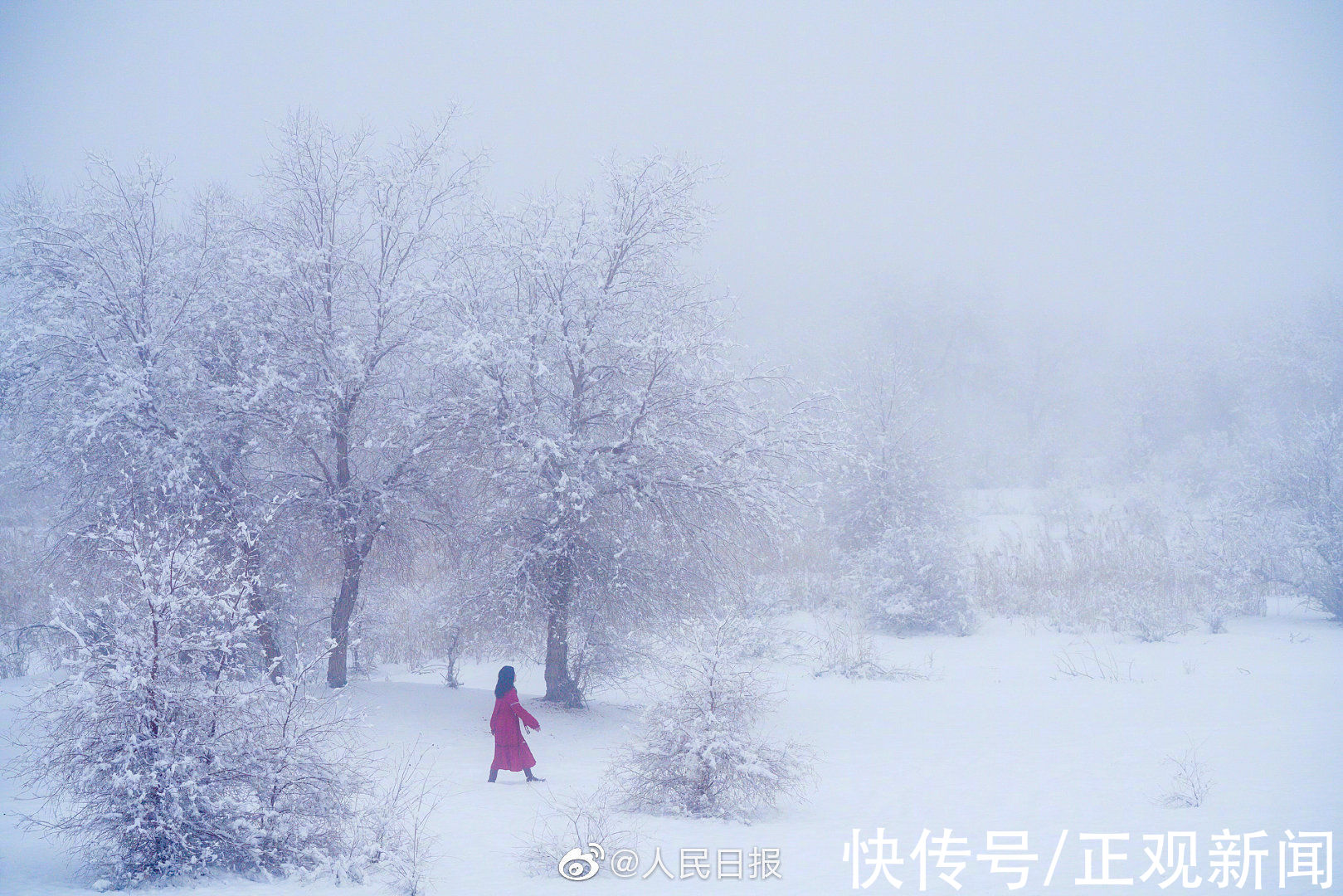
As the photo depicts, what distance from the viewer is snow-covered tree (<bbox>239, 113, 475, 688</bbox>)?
13117mm

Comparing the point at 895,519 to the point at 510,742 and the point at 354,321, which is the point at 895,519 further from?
the point at 510,742

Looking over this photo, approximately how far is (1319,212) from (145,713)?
128285 mm

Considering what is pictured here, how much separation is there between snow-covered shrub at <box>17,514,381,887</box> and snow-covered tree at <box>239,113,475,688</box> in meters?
7.20

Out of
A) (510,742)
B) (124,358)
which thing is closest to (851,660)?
(510,742)

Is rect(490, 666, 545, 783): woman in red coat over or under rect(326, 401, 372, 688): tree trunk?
under

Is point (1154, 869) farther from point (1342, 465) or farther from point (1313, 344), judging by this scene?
point (1313, 344)

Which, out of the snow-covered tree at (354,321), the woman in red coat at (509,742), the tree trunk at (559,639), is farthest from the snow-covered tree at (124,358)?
the woman in red coat at (509,742)

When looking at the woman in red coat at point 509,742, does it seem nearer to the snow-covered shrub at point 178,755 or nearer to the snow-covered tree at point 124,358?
the snow-covered shrub at point 178,755

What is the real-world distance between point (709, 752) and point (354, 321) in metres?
9.89

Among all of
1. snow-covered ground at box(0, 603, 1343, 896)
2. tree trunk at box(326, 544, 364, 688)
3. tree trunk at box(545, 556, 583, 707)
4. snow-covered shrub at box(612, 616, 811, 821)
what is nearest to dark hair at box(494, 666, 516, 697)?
snow-covered ground at box(0, 603, 1343, 896)

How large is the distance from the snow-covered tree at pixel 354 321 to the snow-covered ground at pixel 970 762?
351 centimetres

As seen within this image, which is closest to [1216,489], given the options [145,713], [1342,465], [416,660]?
[1342,465]

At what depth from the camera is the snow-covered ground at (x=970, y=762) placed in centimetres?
579

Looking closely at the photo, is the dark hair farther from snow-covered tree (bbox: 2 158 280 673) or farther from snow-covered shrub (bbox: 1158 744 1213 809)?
snow-covered shrub (bbox: 1158 744 1213 809)
